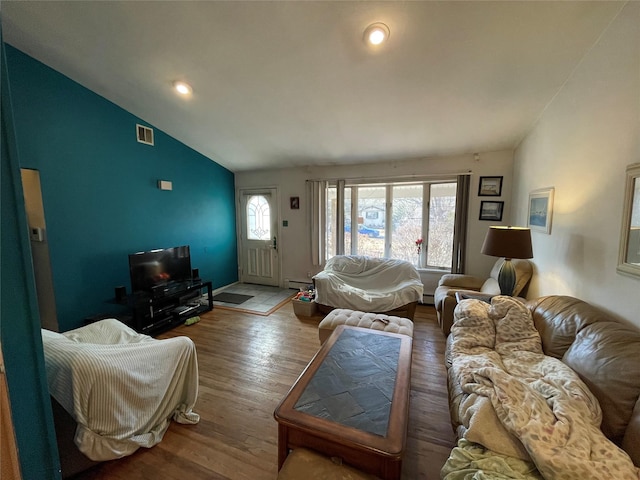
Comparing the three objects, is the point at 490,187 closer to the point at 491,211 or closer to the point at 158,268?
the point at 491,211

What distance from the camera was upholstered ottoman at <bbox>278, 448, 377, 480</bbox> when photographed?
40.5 inches

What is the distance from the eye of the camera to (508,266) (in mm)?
2473

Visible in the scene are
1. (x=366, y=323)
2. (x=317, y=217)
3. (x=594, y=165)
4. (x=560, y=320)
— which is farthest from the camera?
(x=317, y=217)

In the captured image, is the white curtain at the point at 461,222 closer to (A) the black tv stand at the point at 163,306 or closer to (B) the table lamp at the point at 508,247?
(B) the table lamp at the point at 508,247

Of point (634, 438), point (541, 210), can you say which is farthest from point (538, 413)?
point (541, 210)

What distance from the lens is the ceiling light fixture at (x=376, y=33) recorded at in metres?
1.83

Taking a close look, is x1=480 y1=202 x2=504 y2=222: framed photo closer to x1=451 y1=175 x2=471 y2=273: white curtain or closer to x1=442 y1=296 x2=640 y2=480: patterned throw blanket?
x1=451 y1=175 x2=471 y2=273: white curtain

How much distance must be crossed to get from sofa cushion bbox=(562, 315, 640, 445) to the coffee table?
85 cm

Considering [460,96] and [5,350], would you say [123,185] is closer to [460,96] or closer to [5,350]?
[5,350]

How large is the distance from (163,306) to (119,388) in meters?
2.00

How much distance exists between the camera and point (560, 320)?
1.67 metres

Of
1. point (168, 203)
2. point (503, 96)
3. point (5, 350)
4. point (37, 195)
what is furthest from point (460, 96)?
point (37, 195)

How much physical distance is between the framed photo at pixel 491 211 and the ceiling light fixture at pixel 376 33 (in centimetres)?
278

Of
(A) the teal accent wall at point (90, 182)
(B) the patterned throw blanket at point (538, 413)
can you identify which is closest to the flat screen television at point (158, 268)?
(A) the teal accent wall at point (90, 182)
